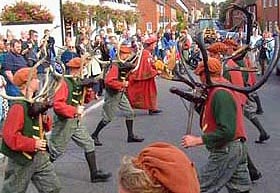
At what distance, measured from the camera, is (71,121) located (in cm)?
771

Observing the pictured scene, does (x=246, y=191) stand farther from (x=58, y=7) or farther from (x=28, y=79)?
(x=58, y=7)

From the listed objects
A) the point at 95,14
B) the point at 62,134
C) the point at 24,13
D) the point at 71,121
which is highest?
the point at 95,14

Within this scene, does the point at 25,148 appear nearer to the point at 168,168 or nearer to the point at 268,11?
the point at 168,168

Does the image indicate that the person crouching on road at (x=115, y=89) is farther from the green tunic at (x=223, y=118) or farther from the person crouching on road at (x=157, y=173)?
the person crouching on road at (x=157, y=173)

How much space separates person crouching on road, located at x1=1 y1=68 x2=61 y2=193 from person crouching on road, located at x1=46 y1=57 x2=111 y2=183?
1.39m

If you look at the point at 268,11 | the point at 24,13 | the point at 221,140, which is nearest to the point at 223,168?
the point at 221,140

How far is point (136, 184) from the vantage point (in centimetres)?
262

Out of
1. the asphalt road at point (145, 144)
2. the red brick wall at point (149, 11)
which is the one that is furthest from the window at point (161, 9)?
the asphalt road at point (145, 144)

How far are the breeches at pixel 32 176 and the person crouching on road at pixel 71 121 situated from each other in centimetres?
141

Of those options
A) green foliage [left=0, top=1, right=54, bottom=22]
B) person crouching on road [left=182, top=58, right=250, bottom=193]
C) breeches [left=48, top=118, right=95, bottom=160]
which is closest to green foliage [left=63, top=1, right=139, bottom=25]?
green foliage [left=0, top=1, right=54, bottom=22]

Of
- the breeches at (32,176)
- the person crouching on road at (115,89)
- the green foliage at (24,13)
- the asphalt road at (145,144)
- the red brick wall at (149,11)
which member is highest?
the red brick wall at (149,11)

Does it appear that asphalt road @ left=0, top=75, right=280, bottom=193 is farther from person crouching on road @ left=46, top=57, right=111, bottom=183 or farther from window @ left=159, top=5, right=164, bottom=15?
window @ left=159, top=5, right=164, bottom=15

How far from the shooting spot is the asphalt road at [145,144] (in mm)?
7875

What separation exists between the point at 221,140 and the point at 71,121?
104 inches
